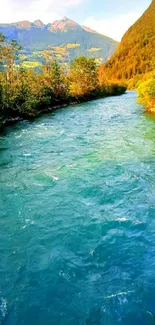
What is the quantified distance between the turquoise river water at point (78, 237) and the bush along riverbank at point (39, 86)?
62.4 feet

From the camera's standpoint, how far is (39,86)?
50.2 meters

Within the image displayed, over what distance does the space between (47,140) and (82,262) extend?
1926 centimetres

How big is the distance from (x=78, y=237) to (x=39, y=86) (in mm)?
42792

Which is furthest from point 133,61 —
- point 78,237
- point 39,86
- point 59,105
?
point 78,237

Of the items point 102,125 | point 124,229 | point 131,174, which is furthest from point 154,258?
point 102,125

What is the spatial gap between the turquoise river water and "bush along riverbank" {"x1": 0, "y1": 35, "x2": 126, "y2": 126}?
19020 millimetres

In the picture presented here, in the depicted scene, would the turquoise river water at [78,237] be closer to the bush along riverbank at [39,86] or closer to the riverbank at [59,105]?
the riverbank at [59,105]

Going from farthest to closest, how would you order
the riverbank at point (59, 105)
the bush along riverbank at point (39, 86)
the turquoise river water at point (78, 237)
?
the bush along riverbank at point (39, 86) → the riverbank at point (59, 105) → the turquoise river water at point (78, 237)

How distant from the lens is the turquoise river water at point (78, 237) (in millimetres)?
7762

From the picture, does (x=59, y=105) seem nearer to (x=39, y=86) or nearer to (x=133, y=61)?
(x=39, y=86)

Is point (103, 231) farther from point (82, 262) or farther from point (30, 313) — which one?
point (30, 313)

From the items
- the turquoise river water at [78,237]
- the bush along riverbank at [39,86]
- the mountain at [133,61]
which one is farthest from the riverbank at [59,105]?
the mountain at [133,61]

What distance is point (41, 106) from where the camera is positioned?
167 feet

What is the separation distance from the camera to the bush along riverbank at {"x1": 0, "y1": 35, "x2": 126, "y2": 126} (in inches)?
1590
